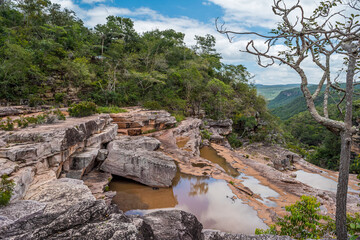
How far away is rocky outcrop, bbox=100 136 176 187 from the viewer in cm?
991

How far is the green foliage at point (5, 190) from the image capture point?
4.69 meters

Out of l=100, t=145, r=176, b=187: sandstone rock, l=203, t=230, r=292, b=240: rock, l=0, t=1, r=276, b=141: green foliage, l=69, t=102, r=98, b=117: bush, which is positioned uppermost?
l=0, t=1, r=276, b=141: green foliage

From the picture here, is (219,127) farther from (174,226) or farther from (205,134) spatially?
(174,226)

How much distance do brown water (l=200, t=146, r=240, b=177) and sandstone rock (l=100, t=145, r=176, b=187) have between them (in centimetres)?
571

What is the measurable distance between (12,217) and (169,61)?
2870cm

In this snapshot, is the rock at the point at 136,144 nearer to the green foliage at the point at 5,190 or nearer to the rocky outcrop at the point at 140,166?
the rocky outcrop at the point at 140,166

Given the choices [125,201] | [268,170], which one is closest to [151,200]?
[125,201]

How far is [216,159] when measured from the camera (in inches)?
653

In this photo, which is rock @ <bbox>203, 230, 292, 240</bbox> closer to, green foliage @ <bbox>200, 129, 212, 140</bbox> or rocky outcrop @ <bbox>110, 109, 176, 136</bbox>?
rocky outcrop @ <bbox>110, 109, 176, 136</bbox>

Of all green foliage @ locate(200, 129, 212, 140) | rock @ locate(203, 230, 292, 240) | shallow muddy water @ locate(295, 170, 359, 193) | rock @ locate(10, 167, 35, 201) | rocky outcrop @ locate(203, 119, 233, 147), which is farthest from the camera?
rocky outcrop @ locate(203, 119, 233, 147)

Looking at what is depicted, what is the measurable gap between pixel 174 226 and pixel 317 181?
17.3 m

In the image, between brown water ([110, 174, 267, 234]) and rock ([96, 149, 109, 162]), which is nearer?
brown water ([110, 174, 267, 234])

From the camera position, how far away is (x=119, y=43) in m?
27.9

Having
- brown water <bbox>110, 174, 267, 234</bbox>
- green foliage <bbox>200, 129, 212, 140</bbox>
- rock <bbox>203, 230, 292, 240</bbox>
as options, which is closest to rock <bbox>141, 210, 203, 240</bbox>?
rock <bbox>203, 230, 292, 240</bbox>
